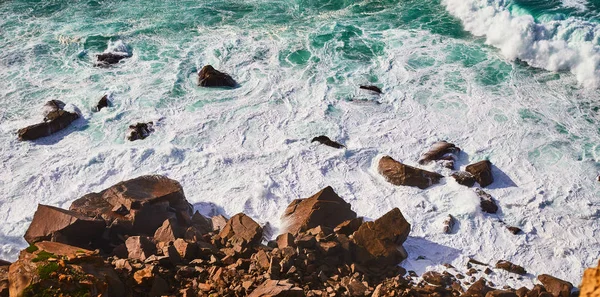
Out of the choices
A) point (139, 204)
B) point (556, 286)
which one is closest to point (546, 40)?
point (556, 286)

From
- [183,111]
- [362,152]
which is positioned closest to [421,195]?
[362,152]

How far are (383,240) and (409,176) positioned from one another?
9.26ft

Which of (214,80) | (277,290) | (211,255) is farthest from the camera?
(214,80)

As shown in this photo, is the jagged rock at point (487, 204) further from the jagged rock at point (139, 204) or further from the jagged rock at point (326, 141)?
the jagged rock at point (139, 204)

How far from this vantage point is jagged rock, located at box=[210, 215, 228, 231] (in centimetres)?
1165

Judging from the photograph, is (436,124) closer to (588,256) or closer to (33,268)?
(588,256)

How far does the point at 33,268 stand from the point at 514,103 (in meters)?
13.3

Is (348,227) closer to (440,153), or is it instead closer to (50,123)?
(440,153)

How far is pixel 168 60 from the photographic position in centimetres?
1897

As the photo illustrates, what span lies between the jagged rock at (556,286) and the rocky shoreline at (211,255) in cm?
2

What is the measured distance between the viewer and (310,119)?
15.9 meters

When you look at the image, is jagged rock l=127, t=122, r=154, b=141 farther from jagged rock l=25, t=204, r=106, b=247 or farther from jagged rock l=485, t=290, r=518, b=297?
jagged rock l=485, t=290, r=518, b=297

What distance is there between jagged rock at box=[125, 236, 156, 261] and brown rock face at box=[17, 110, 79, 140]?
6.30 m

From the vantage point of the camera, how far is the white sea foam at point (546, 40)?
18156mm
